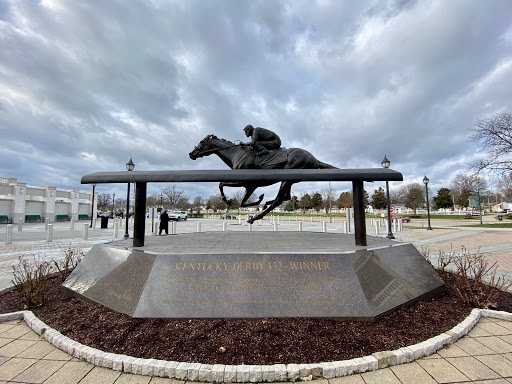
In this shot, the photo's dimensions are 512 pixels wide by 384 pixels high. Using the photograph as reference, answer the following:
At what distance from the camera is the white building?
3844 cm

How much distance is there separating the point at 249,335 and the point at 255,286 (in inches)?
31.1

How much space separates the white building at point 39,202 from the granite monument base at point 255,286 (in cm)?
3857

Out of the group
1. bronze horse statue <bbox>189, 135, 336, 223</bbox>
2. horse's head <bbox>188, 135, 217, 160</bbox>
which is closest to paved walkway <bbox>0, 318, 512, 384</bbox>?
bronze horse statue <bbox>189, 135, 336, 223</bbox>

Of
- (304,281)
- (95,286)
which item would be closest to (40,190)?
(95,286)

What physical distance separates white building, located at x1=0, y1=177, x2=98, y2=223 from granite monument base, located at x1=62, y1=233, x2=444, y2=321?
38571 millimetres

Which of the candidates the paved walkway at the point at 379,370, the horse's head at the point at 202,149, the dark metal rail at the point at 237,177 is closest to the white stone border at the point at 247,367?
the paved walkway at the point at 379,370

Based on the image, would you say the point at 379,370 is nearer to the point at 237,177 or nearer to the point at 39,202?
the point at 237,177

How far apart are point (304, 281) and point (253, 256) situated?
36.6 inches

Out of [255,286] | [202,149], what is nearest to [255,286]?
[255,286]

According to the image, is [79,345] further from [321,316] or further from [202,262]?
[321,316]

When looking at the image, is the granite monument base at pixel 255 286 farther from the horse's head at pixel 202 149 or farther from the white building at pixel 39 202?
the white building at pixel 39 202

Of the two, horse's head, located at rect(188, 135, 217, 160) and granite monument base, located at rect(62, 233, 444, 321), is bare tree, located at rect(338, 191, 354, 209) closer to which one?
horse's head, located at rect(188, 135, 217, 160)

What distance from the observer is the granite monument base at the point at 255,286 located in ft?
12.0

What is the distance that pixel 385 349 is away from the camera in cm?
298
